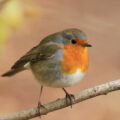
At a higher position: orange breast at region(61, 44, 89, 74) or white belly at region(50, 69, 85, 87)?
orange breast at region(61, 44, 89, 74)

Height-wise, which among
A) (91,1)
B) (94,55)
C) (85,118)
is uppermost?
(91,1)

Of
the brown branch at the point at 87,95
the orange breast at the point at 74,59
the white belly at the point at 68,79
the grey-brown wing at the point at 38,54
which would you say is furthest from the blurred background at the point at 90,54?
the brown branch at the point at 87,95

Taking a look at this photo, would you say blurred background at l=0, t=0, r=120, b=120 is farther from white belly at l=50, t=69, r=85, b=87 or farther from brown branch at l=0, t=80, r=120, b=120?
brown branch at l=0, t=80, r=120, b=120

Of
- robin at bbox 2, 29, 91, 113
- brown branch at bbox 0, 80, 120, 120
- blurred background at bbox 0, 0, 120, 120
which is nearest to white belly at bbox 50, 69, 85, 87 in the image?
robin at bbox 2, 29, 91, 113

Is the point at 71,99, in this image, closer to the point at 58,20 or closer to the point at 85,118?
the point at 85,118

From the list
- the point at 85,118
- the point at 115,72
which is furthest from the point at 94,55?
the point at 85,118

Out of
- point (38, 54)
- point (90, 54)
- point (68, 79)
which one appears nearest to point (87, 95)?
point (68, 79)
